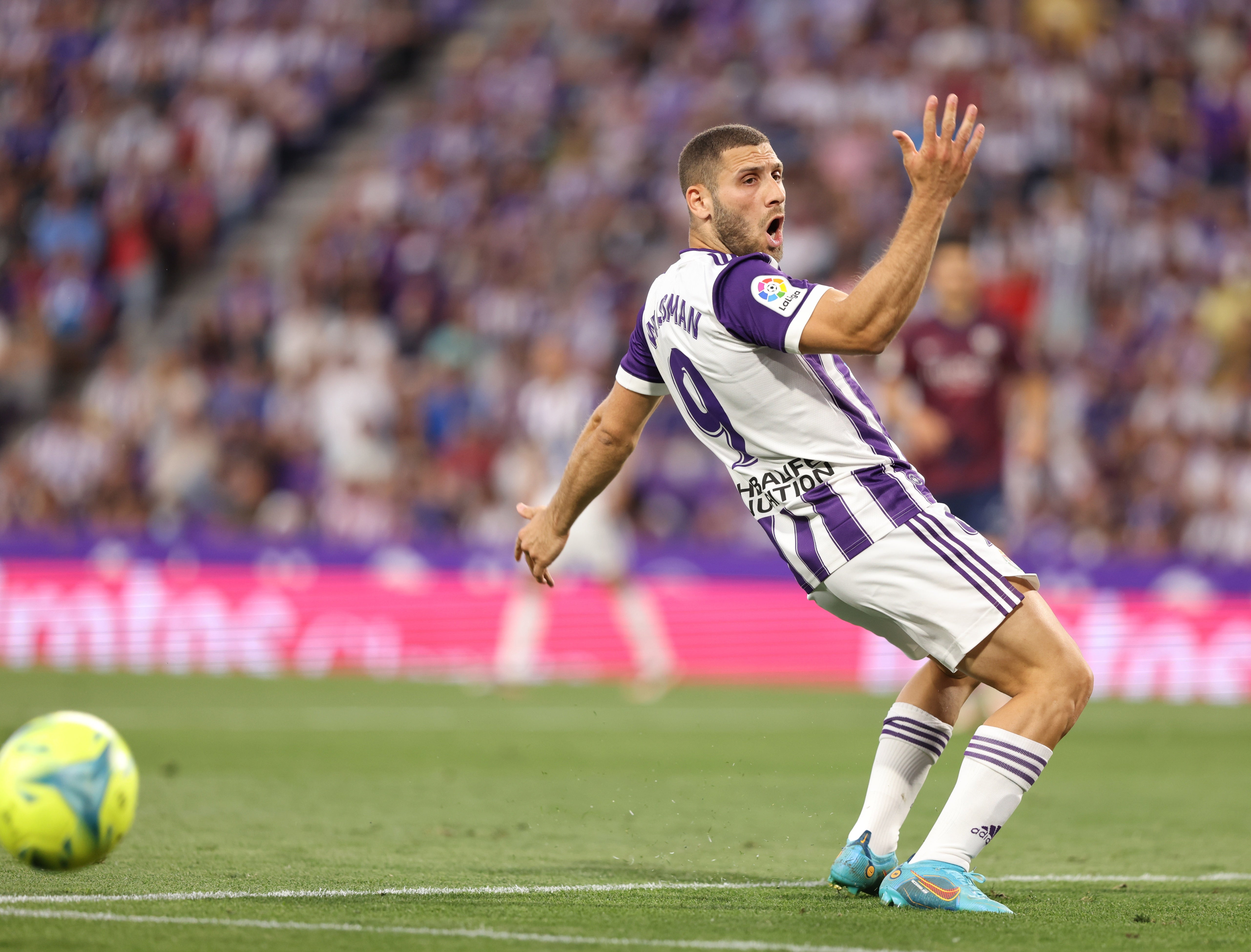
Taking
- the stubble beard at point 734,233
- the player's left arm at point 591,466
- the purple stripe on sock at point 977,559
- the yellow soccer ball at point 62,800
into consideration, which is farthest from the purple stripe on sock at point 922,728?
the yellow soccer ball at point 62,800

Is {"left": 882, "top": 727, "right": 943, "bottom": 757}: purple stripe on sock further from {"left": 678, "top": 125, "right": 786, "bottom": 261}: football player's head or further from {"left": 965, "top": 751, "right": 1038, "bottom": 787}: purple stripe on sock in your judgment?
{"left": 678, "top": 125, "right": 786, "bottom": 261}: football player's head

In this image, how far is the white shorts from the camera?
193 inches

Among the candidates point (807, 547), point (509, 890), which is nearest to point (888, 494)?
point (807, 547)

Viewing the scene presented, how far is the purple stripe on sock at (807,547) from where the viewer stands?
5.09 meters

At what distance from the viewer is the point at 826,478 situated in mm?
5090

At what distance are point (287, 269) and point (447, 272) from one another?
334cm

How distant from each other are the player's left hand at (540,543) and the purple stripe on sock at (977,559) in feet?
4.17

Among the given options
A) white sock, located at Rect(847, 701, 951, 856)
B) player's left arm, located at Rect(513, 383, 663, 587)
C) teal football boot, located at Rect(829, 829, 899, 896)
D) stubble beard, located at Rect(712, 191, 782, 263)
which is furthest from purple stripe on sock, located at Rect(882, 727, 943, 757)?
stubble beard, located at Rect(712, 191, 782, 263)

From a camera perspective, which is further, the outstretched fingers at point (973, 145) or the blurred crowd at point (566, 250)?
the blurred crowd at point (566, 250)

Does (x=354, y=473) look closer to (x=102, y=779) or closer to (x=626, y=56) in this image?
(x=626, y=56)

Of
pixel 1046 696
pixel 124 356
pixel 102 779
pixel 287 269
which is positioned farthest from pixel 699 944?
pixel 287 269

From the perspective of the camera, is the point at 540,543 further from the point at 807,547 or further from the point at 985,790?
the point at 985,790

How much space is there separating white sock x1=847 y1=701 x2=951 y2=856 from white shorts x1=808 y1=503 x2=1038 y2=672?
0.49 metres

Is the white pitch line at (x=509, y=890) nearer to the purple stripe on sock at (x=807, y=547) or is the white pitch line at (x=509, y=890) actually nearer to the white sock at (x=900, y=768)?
the white sock at (x=900, y=768)
